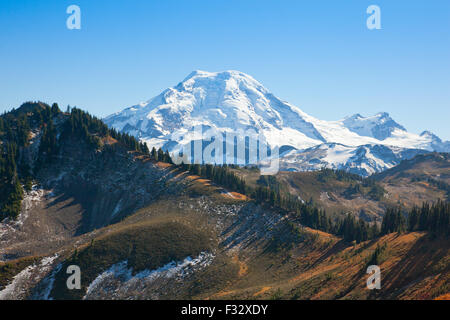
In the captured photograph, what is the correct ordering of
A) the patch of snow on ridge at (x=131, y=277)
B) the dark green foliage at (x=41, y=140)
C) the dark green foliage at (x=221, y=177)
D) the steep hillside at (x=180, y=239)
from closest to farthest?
the steep hillside at (x=180, y=239) → the patch of snow on ridge at (x=131, y=277) → the dark green foliage at (x=41, y=140) → the dark green foliage at (x=221, y=177)

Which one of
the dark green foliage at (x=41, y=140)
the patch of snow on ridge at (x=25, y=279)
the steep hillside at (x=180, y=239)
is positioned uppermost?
the dark green foliage at (x=41, y=140)

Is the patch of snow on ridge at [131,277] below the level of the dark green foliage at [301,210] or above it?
below

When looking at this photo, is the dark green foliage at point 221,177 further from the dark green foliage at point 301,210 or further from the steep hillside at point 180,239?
the steep hillside at point 180,239

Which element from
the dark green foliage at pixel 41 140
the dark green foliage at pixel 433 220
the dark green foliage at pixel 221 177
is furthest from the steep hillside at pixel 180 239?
the dark green foliage at pixel 41 140

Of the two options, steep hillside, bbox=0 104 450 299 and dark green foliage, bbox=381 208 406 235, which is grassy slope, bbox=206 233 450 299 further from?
dark green foliage, bbox=381 208 406 235

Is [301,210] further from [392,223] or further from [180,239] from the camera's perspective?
[180,239]

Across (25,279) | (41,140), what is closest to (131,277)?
(25,279)

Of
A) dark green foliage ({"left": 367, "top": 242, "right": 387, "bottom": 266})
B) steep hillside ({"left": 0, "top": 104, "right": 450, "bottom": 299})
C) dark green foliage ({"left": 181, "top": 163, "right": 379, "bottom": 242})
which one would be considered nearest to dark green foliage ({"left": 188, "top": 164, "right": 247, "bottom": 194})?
dark green foliage ({"left": 181, "top": 163, "right": 379, "bottom": 242})

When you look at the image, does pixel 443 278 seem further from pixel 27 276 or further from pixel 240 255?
pixel 27 276
